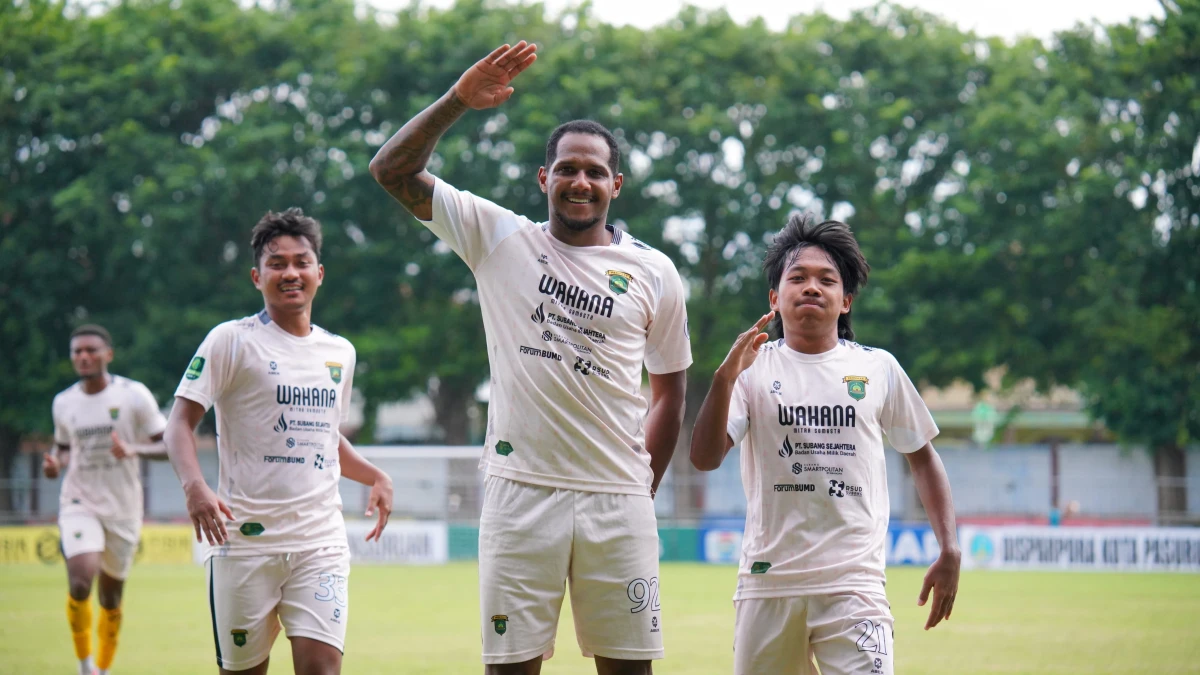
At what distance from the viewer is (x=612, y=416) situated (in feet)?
16.5

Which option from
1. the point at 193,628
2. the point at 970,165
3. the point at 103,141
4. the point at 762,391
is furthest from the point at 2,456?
the point at 762,391

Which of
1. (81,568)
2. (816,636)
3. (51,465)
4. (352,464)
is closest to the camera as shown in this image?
(816,636)

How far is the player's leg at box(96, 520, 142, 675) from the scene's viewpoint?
10117 millimetres

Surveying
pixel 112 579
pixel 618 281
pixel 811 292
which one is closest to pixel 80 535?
pixel 112 579

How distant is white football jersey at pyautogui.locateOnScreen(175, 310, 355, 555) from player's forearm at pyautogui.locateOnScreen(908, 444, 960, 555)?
2.92 metres

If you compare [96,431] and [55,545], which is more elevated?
[96,431]

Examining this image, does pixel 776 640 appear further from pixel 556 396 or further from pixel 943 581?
pixel 556 396

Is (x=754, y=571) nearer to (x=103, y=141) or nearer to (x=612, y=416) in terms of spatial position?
(x=612, y=416)

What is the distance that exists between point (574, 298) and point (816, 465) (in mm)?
1264

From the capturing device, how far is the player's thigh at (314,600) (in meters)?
6.32

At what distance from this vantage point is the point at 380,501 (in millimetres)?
7094

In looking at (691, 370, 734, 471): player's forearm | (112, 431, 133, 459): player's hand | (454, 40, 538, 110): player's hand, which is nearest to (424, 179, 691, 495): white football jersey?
(691, 370, 734, 471): player's forearm

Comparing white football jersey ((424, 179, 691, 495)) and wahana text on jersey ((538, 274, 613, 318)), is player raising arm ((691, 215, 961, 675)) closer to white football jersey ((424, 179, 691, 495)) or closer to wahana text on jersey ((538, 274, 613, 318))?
white football jersey ((424, 179, 691, 495))

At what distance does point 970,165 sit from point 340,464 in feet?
93.0
